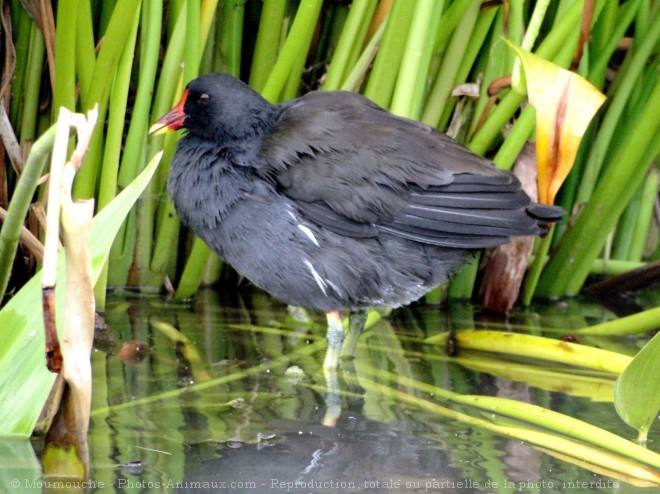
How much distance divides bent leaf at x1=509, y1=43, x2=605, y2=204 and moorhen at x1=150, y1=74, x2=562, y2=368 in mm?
312

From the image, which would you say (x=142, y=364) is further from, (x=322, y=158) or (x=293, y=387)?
(x=322, y=158)

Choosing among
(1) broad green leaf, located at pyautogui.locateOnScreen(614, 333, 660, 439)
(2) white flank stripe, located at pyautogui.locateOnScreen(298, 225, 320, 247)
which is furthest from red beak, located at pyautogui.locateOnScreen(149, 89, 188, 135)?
(1) broad green leaf, located at pyautogui.locateOnScreen(614, 333, 660, 439)

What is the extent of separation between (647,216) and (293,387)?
178 centimetres

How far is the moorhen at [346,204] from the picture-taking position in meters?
2.52

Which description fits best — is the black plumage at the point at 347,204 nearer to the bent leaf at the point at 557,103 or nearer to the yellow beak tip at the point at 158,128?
the yellow beak tip at the point at 158,128

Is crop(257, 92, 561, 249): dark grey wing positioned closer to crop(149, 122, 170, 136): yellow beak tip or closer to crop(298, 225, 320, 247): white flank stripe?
crop(298, 225, 320, 247): white flank stripe

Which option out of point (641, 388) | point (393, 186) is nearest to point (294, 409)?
point (393, 186)

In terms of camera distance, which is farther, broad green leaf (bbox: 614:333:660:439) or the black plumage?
the black plumage

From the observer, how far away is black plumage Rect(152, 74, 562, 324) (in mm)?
2521

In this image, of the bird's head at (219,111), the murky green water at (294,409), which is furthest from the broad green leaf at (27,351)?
the bird's head at (219,111)

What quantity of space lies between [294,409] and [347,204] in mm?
585

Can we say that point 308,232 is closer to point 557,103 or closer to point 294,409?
point 294,409

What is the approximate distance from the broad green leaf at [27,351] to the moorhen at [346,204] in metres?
0.74

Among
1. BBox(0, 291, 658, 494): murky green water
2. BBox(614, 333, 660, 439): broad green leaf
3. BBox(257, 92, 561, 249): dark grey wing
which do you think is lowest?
BBox(0, 291, 658, 494): murky green water
